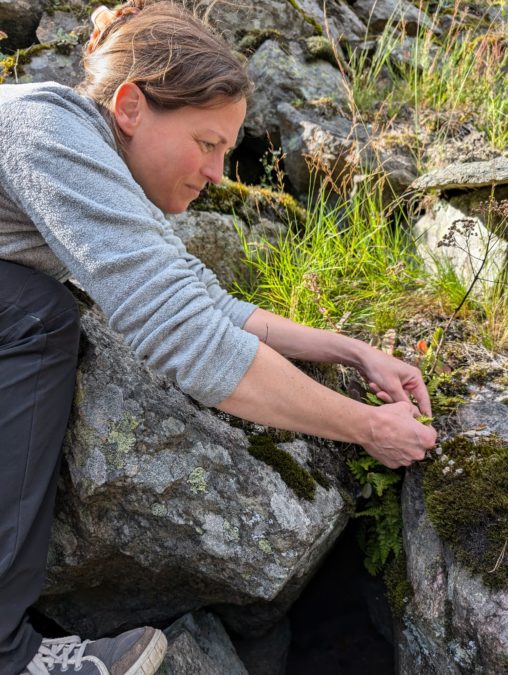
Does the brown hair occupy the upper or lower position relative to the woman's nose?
upper

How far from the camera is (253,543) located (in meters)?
2.47

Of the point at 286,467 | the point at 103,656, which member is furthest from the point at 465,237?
the point at 103,656

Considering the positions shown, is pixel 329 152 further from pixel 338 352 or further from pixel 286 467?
pixel 286 467

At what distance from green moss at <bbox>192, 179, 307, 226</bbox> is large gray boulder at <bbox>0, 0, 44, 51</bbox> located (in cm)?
301

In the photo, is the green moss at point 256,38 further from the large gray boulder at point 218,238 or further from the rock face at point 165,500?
the rock face at point 165,500

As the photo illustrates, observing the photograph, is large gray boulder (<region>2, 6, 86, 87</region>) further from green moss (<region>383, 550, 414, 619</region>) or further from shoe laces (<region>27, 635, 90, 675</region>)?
green moss (<region>383, 550, 414, 619</region>)

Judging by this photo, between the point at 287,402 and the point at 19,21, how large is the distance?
18.0ft

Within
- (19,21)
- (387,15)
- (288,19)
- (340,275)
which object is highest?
(387,15)

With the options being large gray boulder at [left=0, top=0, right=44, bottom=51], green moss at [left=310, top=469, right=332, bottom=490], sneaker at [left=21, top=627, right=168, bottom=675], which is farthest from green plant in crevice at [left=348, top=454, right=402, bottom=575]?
large gray boulder at [left=0, top=0, right=44, bottom=51]

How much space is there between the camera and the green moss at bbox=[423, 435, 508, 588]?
2.25 metres

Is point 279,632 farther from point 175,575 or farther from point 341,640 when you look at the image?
point 175,575

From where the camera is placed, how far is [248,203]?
4.39 m

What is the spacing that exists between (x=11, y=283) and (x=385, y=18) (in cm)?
689

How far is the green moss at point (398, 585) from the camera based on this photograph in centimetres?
256
